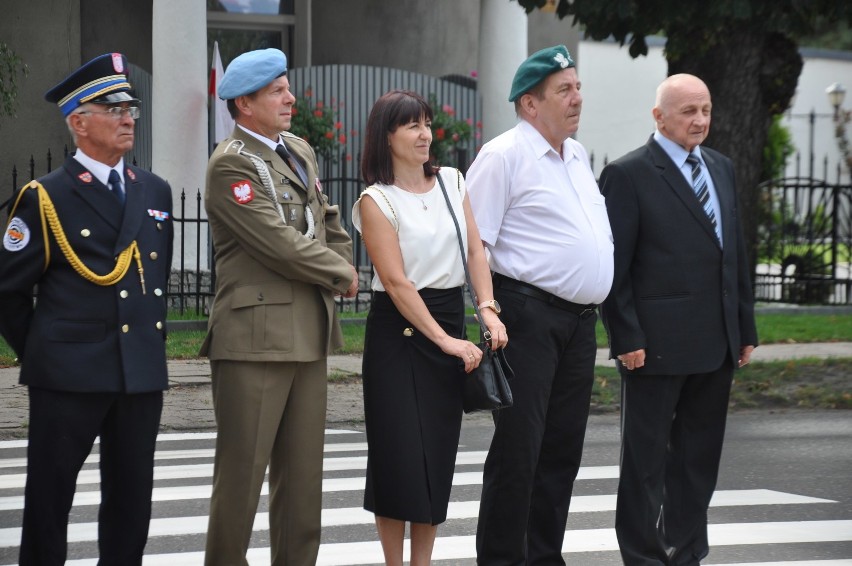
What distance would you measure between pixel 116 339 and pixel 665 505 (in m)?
2.40

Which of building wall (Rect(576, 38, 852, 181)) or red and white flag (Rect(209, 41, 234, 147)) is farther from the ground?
building wall (Rect(576, 38, 852, 181))

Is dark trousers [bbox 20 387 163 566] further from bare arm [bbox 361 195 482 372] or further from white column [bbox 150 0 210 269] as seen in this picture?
white column [bbox 150 0 210 269]

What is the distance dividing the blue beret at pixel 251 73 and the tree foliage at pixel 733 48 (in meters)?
6.62

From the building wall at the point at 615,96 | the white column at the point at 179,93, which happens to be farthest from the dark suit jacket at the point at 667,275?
the building wall at the point at 615,96

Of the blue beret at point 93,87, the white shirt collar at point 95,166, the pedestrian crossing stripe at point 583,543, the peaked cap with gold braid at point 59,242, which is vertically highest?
the blue beret at point 93,87

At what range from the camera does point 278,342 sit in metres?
4.88

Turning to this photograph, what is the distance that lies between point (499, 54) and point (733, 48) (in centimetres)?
519

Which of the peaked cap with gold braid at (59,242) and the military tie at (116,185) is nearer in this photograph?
the peaked cap with gold braid at (59,242)

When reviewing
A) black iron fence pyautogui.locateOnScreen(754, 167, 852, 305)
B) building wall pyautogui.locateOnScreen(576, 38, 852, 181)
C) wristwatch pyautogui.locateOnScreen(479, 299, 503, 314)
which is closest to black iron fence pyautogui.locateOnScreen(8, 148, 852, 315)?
black iron fence pyautogui.locateOnScreen(754, 167, 852, 305)

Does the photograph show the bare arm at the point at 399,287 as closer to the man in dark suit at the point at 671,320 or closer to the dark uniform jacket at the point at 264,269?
the dark uniform jacket at the point at 264,269

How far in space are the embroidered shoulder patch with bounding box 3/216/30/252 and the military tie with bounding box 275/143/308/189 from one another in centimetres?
95

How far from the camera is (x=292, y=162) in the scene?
Answer: 16.7 ft

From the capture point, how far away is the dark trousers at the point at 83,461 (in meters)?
4.59

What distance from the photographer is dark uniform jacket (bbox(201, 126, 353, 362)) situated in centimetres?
484
